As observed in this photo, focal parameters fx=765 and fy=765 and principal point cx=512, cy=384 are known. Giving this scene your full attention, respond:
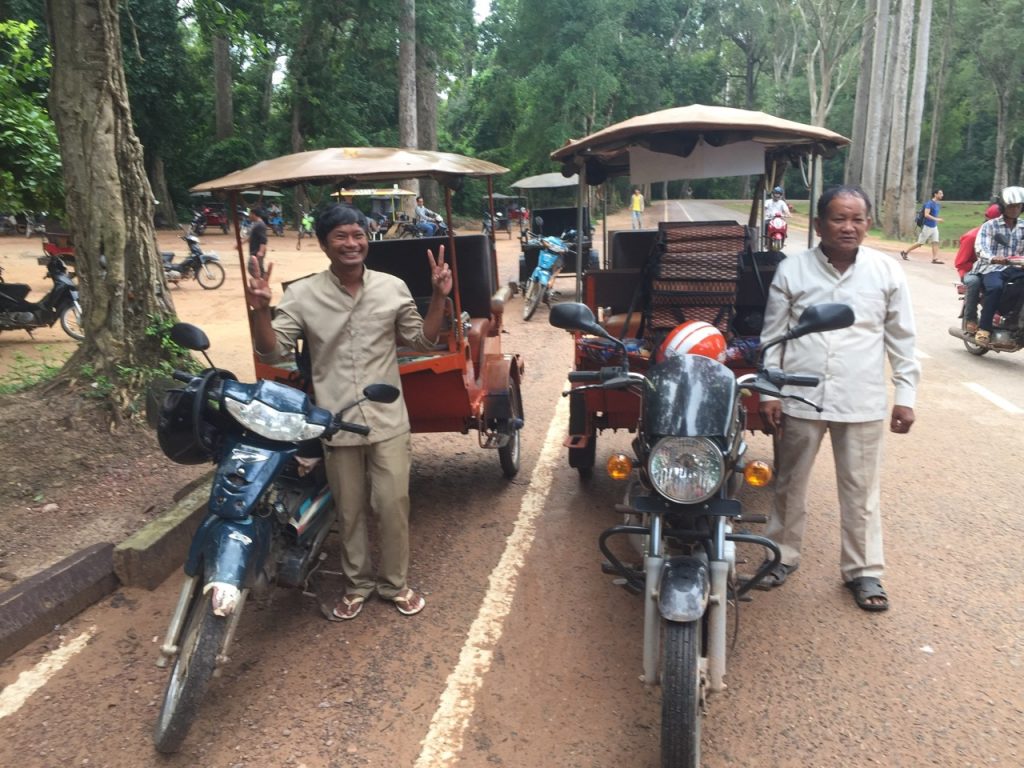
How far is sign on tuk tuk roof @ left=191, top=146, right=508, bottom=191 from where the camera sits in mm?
4258

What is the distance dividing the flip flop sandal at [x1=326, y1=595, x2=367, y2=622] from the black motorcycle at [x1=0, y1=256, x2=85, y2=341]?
24.1 ft

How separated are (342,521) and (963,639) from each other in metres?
2.79

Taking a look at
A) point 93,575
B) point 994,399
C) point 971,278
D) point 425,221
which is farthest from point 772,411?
point 425,221

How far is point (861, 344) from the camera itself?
3.41 meters

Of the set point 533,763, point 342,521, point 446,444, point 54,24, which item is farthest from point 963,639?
point 54,24

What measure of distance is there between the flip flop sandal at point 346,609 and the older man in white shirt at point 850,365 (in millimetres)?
1884

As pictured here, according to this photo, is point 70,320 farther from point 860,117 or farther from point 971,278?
point 860,117

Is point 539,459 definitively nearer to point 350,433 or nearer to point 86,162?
point 350,433

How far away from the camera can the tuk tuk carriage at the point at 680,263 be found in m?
4.20

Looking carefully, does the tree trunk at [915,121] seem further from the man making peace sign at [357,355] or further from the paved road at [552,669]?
the man making peace sign at [357,355]

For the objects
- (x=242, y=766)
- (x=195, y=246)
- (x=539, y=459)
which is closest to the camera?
(x=242, y=766)

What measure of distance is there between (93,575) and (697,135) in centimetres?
436

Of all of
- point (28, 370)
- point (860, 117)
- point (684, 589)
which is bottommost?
point (28, 370)

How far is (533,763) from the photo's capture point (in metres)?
2.64
